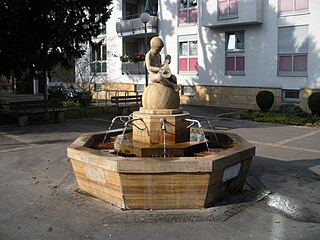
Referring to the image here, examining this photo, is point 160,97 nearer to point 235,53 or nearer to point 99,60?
point 235,53

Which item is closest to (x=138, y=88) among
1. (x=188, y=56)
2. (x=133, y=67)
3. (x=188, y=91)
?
(x=133, y=67)

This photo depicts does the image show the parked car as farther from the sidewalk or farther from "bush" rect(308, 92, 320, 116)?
the sidewalk

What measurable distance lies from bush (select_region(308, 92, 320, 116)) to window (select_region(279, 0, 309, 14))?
14.2 ft

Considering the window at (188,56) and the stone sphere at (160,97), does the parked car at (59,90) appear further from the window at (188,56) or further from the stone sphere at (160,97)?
the stone sphere at (160,97)

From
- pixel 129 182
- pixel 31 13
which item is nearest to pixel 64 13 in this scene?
pixel 31 13

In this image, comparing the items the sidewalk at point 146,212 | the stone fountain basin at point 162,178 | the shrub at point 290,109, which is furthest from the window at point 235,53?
A: the stone fountain basin at point 162,178

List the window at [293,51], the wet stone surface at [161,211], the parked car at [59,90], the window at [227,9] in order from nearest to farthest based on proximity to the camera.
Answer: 1. the wet stone surface at [161,211]
2. the window at [293,51]
3. the window at [227,9]
4. the parked car at [59,90]

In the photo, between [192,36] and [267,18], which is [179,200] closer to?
[267,18]

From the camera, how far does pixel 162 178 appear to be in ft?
17.2

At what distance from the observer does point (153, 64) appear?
23.5ft

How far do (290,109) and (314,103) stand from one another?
150 centimetres

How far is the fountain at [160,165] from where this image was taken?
5.20 m

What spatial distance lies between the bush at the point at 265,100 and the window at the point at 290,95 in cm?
89

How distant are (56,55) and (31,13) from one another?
2470 millimetres
